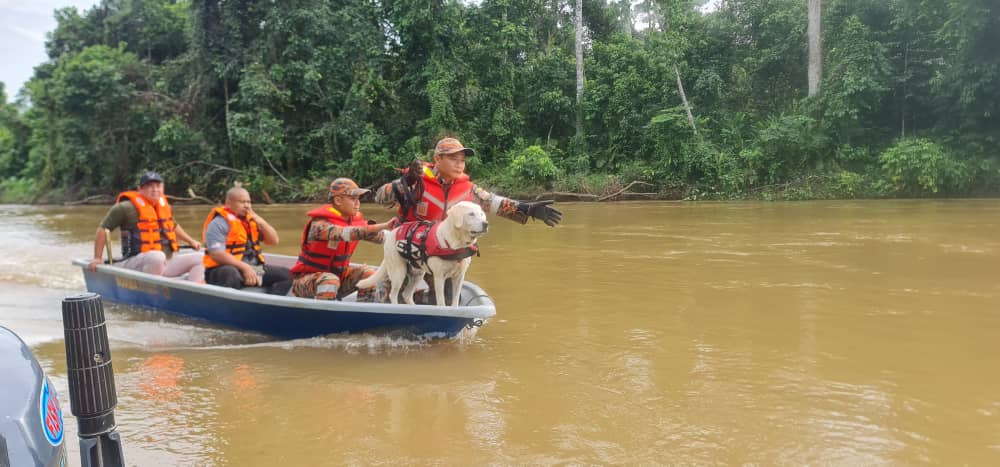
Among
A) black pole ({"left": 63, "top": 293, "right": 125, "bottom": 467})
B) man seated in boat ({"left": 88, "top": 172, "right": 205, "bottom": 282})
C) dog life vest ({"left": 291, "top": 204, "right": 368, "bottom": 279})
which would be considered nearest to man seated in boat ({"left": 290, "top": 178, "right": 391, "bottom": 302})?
dog life vest ({"left": 291, "top": 204, "right": 368, "bottom": 279})

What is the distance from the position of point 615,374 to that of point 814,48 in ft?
62.5

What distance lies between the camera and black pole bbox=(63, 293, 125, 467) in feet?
7.14

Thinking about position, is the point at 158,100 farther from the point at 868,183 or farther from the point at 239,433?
the point at 239,433

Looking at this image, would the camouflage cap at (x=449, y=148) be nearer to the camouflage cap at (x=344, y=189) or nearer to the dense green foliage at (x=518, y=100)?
the camouflage cap at (x=344, y=189)

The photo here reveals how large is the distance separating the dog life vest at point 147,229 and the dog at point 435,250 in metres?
2.74

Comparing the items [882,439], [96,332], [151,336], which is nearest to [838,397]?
[882,439]

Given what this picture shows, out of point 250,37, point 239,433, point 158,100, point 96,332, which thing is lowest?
point 239,433

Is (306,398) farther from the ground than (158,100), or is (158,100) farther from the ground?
(158,100)

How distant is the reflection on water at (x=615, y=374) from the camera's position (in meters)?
3.35

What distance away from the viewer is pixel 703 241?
35.4 ft

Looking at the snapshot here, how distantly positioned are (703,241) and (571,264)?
2.86 metres

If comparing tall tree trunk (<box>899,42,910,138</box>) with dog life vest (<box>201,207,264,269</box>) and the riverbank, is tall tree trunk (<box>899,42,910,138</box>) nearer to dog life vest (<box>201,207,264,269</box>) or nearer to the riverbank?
the riverbank

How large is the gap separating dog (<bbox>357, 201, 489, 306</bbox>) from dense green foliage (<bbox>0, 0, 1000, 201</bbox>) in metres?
16.4

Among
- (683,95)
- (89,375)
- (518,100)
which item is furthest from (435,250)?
(518,100)
